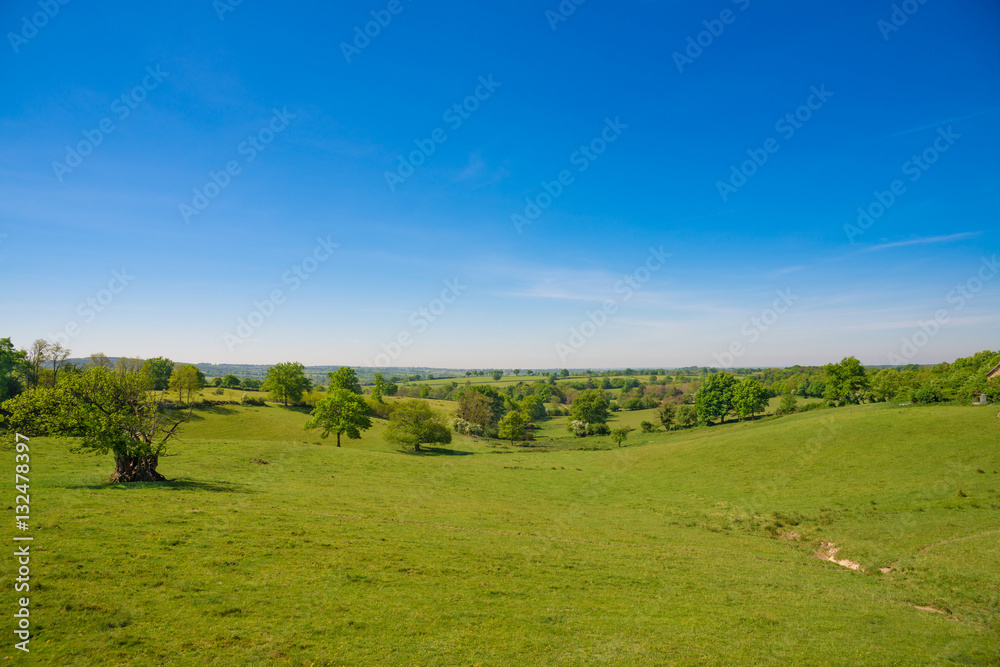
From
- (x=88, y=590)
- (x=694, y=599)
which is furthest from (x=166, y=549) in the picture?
(x=694, y=599)

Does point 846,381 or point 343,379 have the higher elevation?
point 343,379

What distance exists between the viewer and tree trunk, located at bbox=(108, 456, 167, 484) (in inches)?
986

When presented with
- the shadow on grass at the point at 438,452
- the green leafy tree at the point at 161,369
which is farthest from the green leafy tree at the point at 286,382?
the shadow on grass at the point at 438,452

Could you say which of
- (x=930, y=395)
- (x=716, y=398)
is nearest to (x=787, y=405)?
(x=716, y=398)

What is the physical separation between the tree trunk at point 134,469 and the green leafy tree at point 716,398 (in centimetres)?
9501

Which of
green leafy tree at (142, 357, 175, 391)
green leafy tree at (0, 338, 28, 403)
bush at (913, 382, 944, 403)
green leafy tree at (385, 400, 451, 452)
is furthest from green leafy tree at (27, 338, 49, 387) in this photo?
bush at (913, 382, 944, 403)

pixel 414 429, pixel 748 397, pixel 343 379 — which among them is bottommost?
pixel 414 429

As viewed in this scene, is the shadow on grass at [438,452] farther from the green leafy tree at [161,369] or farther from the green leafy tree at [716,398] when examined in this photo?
the green leafy tree at [161,369]

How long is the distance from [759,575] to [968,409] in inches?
2030

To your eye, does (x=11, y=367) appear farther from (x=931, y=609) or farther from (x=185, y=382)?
(x=931, y=609)

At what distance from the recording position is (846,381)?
296 feet

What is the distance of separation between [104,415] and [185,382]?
68.3 metres

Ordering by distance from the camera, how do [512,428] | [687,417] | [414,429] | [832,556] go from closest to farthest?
1. [832,556]
2. [414,429]
3. [512,428]
4. [687,417]

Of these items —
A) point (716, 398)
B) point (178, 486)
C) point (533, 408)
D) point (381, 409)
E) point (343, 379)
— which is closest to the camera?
point (178, 486)
